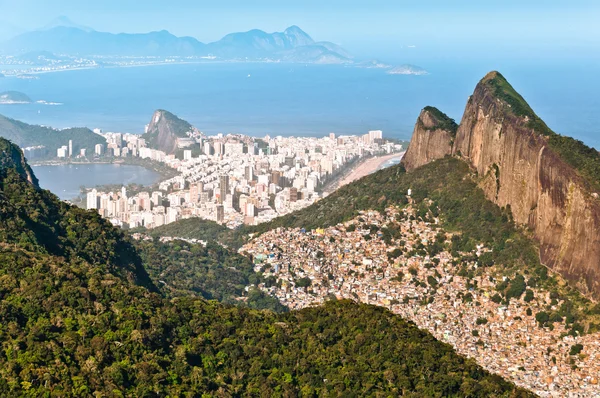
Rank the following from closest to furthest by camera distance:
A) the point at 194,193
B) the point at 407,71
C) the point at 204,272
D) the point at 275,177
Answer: the point at 204,272, the point at 194,193, the point at 275,177, the point at 407,71

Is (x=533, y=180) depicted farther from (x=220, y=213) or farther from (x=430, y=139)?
A: (x=220, y=213)

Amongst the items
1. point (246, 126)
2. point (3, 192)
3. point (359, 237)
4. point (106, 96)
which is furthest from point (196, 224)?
point (106, 96)

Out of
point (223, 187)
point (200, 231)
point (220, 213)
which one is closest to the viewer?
point (200, 231)

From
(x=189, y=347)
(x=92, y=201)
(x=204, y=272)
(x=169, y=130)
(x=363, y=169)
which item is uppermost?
(x=169, y=130)

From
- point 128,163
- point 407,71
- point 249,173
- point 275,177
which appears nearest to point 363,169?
point 275,177

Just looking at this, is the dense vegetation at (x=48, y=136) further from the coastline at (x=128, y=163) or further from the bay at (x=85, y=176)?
the bay at (x=85, y=176)
